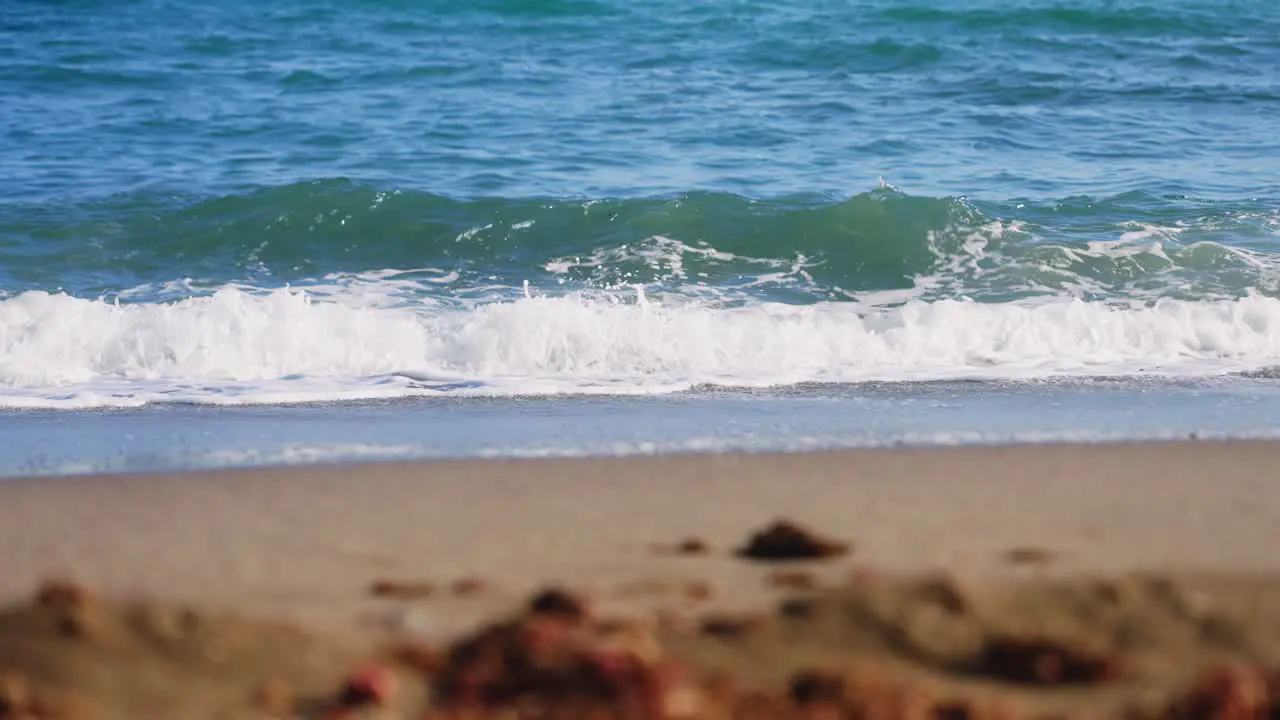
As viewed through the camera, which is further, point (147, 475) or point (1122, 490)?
point (147, 475)

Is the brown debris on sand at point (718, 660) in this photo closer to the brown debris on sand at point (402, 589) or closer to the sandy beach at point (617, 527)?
the sandy beach at point (617, 527)

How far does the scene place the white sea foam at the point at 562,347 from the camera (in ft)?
20.2

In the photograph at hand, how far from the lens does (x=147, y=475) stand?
14.1 ft

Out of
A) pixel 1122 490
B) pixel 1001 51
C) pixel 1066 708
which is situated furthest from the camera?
pixel 1001 51

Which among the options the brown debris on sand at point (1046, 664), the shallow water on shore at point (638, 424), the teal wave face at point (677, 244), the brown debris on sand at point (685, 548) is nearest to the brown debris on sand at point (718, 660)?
the brown debris on sand at point (1046, 664)

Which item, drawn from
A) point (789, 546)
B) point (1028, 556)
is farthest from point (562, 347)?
point (1028, 556)

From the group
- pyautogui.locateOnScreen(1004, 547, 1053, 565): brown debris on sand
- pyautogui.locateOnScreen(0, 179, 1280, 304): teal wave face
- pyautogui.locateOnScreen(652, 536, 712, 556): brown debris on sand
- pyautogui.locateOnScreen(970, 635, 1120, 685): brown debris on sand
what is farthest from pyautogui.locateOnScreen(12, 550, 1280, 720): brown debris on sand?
pyautogui.locateOnScreen(0, 179, 1280, 304): teal wave face

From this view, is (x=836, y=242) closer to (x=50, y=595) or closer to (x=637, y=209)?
(x=637, y=209)

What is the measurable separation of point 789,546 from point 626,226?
6.27 metres

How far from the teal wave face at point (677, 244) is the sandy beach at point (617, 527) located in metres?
3.91

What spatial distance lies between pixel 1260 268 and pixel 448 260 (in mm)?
5491

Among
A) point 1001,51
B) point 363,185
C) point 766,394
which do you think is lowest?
point 766,394

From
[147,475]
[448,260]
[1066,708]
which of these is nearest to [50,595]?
[147,475]

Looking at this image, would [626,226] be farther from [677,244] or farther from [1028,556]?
[1028,556]
